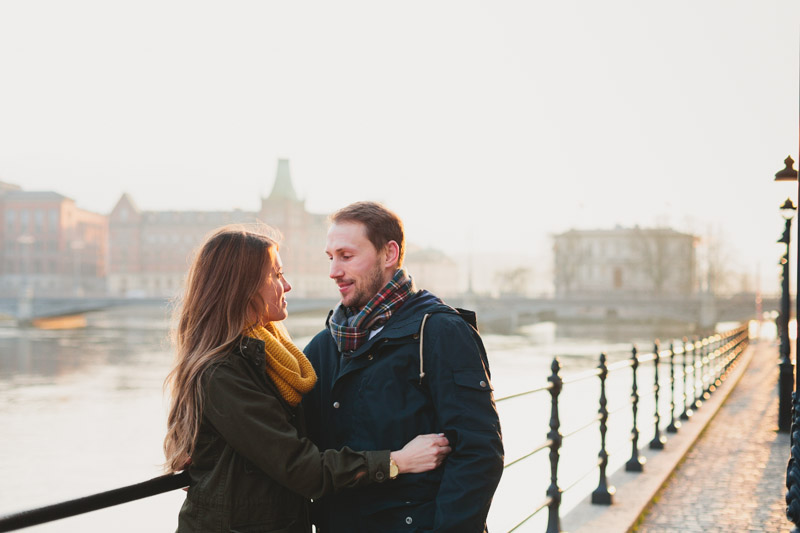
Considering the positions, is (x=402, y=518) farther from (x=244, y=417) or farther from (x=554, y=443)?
(x=554, y=443)

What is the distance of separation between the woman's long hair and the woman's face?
0.05ft

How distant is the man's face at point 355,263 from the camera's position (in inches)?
81.0

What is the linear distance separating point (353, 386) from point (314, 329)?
47753 mm

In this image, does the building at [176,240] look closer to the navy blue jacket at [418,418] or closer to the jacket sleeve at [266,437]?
the navy blue jacket at [418,418]

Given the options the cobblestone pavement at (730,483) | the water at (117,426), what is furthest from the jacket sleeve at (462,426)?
the cobblestone pavement at (730,483)

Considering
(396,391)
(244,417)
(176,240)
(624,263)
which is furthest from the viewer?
(176,240)

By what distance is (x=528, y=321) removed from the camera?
59.6 m

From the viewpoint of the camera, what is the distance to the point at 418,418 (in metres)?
1.98

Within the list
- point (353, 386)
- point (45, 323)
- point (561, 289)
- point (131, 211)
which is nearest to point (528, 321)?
point (561, 289)

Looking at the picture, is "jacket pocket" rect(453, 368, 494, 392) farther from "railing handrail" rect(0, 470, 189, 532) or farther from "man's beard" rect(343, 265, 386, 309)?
"railing handrail" rect(0, 470, 189, 532)

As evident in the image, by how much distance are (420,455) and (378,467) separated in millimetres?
106

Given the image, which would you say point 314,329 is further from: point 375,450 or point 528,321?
point 375,450

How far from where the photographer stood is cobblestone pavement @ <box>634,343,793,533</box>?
467 cm

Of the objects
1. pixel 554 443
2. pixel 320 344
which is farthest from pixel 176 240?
pixel 320 344
